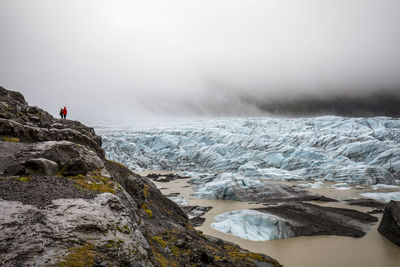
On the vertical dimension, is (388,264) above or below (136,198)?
below

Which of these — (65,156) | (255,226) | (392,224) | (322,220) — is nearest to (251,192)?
(322,220)

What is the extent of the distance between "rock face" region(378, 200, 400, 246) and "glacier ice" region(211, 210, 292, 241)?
847 centimetres

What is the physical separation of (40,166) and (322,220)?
2588cm

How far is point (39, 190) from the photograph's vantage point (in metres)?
5.19

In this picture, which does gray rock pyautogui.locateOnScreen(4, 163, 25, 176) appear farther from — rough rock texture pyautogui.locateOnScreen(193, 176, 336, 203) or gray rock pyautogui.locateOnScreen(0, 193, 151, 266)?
rough rock texture pyautogui.locateOnScreen(193, 176, 336, 203)

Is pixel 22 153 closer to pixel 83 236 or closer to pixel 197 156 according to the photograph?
pixel 83 236

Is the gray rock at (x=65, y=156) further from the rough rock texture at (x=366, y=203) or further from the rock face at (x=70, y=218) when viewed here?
the rough rock texture at (x=366, y=203)

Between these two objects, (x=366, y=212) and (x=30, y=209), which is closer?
(x=30, y=209)

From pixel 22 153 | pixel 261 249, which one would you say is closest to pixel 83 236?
pixel 22 153

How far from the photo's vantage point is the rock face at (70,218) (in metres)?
3.84

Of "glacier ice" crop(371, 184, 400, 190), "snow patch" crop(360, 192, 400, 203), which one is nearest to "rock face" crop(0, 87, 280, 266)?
"snow patch" crop(360, 192, 400, 203)

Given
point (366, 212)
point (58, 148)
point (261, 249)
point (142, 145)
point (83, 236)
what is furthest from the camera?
point (142, 145)

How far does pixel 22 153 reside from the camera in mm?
7023

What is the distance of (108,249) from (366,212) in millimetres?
33718
